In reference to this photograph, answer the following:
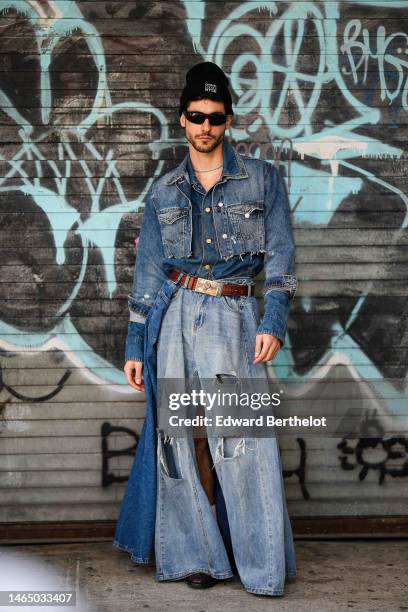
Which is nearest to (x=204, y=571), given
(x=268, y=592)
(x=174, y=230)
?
(x=268, y=592)

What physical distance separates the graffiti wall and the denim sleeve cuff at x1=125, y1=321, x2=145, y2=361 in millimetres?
563

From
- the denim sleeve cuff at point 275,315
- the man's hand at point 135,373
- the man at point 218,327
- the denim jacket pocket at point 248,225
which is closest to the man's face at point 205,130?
the man at point 218,327

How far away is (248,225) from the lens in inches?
166

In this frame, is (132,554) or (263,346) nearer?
(263,346)

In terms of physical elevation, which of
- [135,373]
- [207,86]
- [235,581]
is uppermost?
[207,86]

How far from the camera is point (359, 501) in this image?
5023 millimetres

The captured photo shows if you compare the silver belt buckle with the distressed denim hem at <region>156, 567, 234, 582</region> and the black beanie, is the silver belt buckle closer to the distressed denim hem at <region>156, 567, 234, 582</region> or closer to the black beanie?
the black beanie

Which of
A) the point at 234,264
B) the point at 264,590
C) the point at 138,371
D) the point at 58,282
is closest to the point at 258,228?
the point at 234,264

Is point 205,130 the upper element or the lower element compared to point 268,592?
upper

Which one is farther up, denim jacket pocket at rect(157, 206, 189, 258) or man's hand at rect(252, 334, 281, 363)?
denim jacket pocket at rect(157, 206, 189, 258)

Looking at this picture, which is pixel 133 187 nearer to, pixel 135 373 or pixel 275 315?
pixel 135 373

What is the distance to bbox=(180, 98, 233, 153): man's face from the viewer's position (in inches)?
162

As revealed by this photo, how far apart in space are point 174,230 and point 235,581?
1654 millimetres

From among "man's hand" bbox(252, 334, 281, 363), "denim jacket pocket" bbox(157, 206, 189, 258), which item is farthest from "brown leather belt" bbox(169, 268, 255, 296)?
"man's hand" bbox(252, 334, 281, 363)
